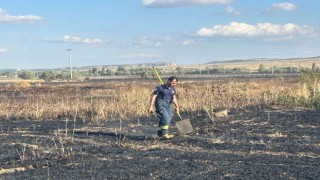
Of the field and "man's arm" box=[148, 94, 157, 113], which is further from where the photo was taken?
"man's arm" box=[148, 94, 157, 113]

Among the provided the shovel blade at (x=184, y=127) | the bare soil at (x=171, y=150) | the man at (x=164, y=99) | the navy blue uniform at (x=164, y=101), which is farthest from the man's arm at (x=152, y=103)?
the shovel blade at (x=184, y=127)

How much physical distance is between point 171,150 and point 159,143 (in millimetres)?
1326

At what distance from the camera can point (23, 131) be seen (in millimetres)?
17578

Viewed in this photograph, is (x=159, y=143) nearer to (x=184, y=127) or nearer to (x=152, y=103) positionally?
(x=152, y=103)

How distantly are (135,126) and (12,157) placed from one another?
5.89 meters

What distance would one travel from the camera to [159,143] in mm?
13766

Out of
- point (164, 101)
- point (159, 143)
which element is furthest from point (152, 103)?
point (159, 143)

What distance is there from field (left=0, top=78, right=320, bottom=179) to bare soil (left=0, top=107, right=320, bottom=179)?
2 centimetres

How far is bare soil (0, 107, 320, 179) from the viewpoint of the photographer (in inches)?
393

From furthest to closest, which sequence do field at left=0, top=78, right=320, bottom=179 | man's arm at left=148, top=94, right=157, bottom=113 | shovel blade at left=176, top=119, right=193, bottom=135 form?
shovel blade at left=176, top=119, right=193, bottom=135 → man's arm at left=148, top=94, right=157, bottom=113 → field at left=0, top=78, right=320, bottom=179

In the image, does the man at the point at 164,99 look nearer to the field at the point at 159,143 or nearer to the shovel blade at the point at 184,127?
the shovel blade at the point at 184,127

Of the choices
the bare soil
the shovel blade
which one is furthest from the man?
the bare soil

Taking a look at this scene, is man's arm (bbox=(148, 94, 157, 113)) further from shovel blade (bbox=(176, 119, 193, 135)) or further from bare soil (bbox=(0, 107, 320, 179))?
shovel blade (bbox=(176, 119, 193, 135))

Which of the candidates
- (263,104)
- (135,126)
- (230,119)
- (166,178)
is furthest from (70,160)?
(263,104)
